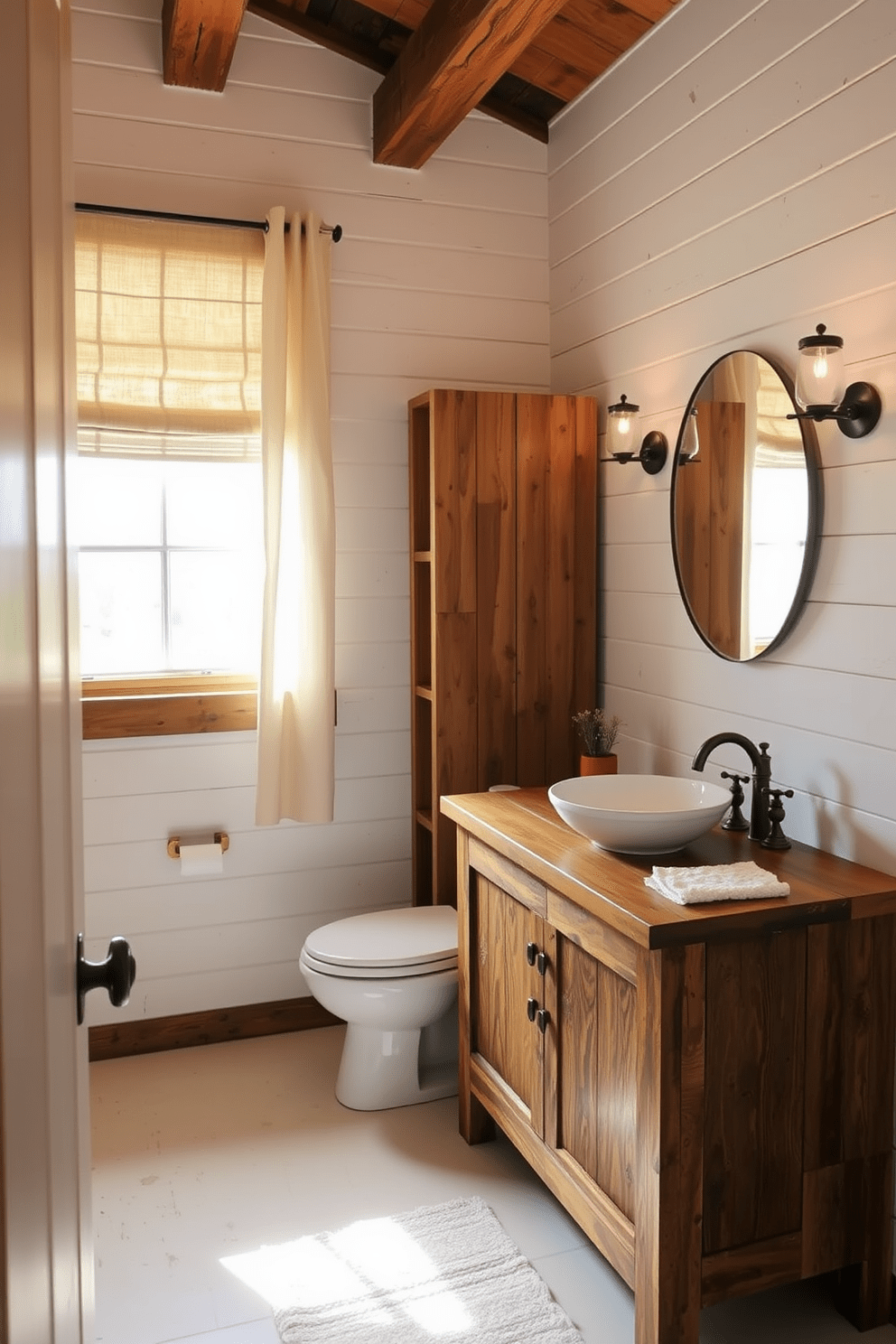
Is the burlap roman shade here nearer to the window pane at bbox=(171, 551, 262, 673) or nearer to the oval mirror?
the window pane at bbox=(171, 551, 262, 673)

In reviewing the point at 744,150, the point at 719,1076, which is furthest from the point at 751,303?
the point at 719,1076

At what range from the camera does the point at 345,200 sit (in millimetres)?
3193

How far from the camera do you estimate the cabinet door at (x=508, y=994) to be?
2266mm

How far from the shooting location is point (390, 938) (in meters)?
2.81

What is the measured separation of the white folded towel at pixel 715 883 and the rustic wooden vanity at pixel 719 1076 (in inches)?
0.9

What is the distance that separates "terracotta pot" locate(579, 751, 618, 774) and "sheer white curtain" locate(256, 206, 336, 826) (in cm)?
74

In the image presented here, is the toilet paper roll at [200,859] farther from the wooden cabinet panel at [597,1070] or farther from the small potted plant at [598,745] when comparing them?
the wooden cabinet panel at [597,1070]

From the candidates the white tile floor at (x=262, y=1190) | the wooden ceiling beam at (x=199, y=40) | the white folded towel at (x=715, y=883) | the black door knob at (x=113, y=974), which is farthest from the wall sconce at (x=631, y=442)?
the black door knob at (x=113, y=974)

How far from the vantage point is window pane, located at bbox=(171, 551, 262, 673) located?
10.3 feet

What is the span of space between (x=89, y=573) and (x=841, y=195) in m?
2.12

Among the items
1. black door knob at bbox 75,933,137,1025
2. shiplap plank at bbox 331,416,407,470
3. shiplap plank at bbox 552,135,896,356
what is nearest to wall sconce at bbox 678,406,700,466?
shiplap plank at bbox 552,135,896,356

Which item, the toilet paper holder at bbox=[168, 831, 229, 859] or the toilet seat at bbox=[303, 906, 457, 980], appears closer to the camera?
the toilet seat at bbox=[303, 906, 457, 980]

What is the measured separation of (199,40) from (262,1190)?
282cm

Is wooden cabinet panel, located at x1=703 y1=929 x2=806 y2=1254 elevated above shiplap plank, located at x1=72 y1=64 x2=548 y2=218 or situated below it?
below
